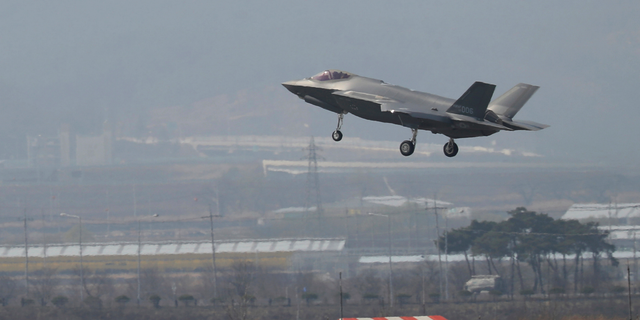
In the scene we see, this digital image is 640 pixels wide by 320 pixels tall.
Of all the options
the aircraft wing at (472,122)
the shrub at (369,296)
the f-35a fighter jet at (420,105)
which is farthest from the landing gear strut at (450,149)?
the shrub at (369,296)

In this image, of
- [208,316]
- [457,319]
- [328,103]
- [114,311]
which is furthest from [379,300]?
[328,103]

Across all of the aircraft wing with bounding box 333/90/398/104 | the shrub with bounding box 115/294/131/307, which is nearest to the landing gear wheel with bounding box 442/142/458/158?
the aircraft wing with bounding box 333/90/398/104

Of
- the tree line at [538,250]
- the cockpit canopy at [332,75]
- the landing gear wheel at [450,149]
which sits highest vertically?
the cockpit canopy at [332,75]

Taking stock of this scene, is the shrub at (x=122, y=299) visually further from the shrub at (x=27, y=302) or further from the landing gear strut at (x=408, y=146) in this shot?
the landing gear strut at (x=408, y=146)

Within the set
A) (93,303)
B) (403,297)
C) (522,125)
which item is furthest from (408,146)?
(93,303)

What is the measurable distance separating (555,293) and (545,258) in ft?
74.5

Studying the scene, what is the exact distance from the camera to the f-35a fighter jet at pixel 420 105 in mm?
44594

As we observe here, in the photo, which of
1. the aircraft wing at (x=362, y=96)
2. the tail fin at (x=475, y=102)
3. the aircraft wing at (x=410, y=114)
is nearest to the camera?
the aircraft wing at (x=410, y=114)

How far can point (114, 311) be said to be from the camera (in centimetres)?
16088

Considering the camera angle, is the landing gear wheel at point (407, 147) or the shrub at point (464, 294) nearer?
the landing gear wheel at point (407, 147)

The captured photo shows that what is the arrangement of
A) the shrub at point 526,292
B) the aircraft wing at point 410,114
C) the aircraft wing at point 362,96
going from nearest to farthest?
the aircraft wing at point 410,114
the aircraft wing at point 362,96
the shrub at point 526,292

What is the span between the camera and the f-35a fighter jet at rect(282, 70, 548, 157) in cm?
4459

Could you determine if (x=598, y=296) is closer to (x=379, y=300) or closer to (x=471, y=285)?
(x=471, y=285)

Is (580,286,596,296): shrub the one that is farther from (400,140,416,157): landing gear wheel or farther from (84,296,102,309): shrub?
(400,140,416,157): landing gear wheel
